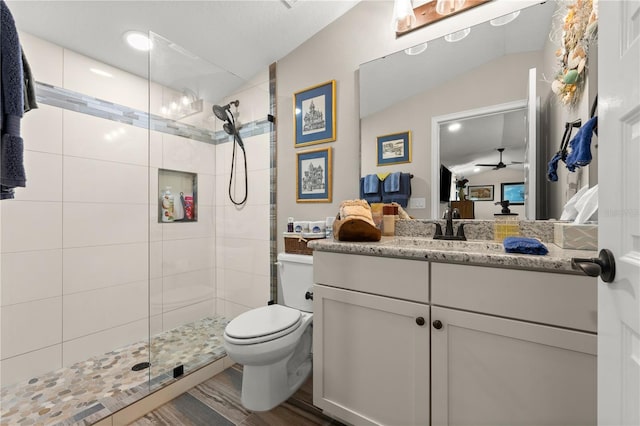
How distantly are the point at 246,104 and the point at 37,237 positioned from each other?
163 centimetres

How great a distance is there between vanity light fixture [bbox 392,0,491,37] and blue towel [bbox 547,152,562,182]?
91 cm

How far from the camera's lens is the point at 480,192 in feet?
4.80

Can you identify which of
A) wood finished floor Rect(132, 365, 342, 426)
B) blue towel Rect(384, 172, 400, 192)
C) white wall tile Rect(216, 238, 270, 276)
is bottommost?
wood finished floor Rect(132, 365, 342, 426)

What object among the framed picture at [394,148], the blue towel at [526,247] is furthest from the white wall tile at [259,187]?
the blue towel at [526,247]

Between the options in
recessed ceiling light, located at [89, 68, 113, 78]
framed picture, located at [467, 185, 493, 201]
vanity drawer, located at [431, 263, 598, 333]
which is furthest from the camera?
recessed ceiling light, located at [89, 68, 113, 78]

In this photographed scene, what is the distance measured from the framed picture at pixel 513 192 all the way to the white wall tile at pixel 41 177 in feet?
8.79

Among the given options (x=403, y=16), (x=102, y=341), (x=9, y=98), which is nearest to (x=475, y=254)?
(x=403, y=16)

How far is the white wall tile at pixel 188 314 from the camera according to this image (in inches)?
68.6

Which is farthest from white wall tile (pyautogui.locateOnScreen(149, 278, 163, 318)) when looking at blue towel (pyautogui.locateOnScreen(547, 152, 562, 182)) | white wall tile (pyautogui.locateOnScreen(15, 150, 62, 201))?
blue towel (pyautogui.locateOnScreen(547, 152, 562, 182))

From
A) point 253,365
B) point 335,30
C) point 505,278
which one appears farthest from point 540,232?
point 335,30

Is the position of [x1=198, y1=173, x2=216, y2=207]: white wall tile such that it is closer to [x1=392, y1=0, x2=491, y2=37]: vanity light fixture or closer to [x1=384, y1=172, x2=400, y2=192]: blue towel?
[x1=384, y1=172, x2=400, y2=192]: blue towel

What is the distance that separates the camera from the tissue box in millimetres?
964

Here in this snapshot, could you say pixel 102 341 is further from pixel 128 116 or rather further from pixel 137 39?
pixel 137 39

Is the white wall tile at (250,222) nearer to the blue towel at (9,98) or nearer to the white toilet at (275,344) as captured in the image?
the white toilet at (275,344)
